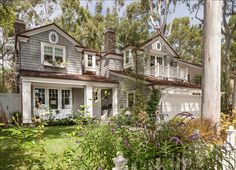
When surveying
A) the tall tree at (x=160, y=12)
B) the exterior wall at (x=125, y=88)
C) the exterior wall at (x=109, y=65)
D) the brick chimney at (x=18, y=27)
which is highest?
the tall tree at (x=160, y=12)

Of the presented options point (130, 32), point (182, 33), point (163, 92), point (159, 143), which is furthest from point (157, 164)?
point (182, 33)

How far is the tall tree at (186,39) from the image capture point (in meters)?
39.5

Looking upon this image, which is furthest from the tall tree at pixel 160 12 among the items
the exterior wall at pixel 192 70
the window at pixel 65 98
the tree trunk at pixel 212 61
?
the tree trunk at pixel 212 61

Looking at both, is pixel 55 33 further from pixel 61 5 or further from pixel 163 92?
pixel 61 5

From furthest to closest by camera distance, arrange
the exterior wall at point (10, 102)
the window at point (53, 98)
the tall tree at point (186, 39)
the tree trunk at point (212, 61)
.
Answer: the tall tree at point (186, 39)
the window at point (53, 98)
the exterior wall at point (10, 102)
the tree trunk at point (212, 61)

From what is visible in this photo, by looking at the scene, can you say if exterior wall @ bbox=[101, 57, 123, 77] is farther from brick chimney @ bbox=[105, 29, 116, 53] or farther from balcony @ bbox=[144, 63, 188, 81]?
balcony @ bbox=[144, 63, 188, 81]

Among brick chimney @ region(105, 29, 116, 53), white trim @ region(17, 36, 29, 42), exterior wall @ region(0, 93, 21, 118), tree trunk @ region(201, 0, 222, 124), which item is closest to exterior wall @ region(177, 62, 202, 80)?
brick chimney @ region(105, 29, 116, 53)

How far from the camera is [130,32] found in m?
30.2

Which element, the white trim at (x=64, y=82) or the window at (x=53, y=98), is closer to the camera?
the white trim at (x=64, y=82)

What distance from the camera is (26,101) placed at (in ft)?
45.4

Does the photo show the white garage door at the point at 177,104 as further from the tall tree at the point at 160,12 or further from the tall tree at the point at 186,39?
the tall tree at the point at 186,39

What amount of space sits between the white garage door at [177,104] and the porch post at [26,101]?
30.6 feet

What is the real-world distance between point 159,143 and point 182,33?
4108 centimetres

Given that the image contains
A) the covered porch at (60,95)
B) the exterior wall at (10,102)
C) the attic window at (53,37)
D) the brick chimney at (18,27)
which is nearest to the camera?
the covered porch at (60,95)
